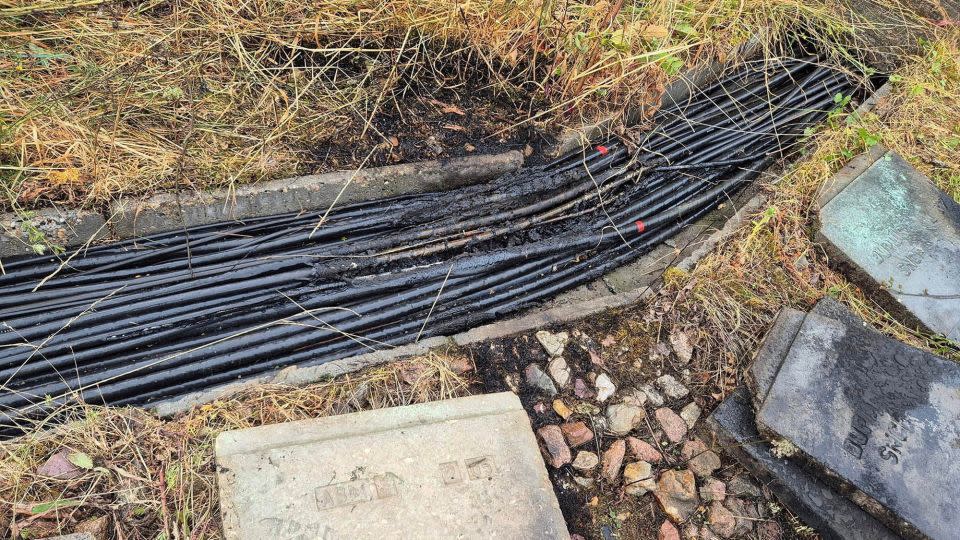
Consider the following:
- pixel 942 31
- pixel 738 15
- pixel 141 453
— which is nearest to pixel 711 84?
pixel 738 15

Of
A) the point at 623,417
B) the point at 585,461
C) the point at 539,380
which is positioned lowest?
the point at 585,461

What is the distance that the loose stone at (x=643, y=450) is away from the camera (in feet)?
8.28

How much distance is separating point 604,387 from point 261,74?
2.36 meters

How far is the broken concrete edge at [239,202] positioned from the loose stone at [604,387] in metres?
1.21

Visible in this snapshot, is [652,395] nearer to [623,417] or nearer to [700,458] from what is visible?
[623,417]

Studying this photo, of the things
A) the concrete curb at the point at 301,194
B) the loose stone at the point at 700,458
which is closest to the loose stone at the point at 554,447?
the loose stone at the point at 700,458

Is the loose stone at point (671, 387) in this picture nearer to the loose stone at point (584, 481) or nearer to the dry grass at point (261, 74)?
the loose stone at point (584, 481)

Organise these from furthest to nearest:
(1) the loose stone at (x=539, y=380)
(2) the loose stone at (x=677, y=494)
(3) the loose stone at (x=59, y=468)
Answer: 1. (1) the loose stone at (x=539, y=380)
2. (2) the loose stone at (x=677, y=494)
3. (3) the loose stone at (x=59, y=468)

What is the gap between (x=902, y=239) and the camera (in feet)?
10.6

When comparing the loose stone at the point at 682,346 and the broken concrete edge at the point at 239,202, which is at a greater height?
the broken concrete edge at the point at 239,202

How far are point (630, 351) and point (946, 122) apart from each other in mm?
2880

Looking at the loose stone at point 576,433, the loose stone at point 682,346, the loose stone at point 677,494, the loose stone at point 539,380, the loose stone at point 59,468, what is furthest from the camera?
the loose stone at point 682,346

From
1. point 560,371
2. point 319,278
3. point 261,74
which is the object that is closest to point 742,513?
point 560,371

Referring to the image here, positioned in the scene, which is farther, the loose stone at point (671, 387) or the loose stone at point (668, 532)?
the loose stone at point (671, 387)
